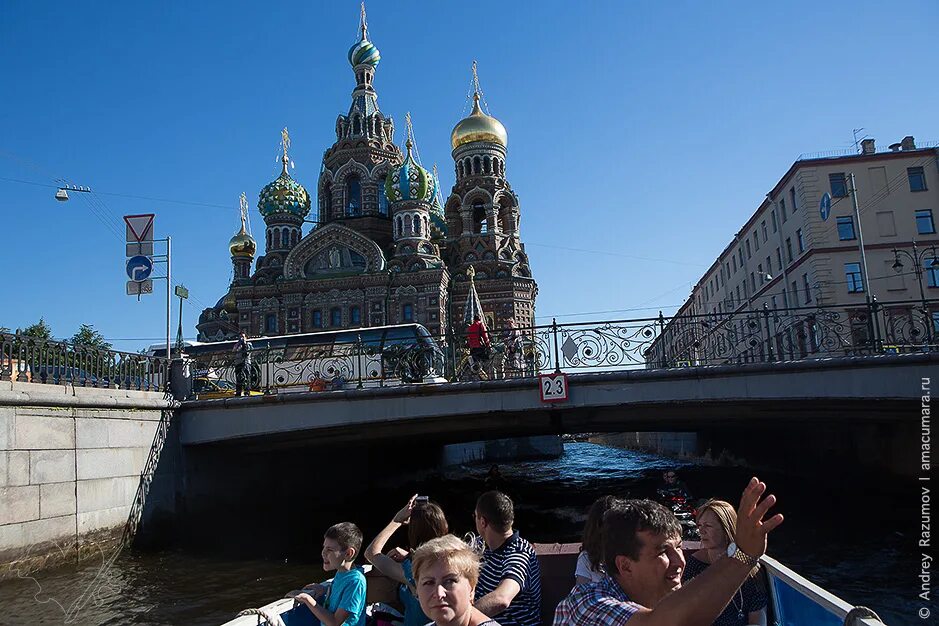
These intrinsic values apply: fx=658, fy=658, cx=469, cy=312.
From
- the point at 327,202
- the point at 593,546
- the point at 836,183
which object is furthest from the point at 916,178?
the point at 327,202

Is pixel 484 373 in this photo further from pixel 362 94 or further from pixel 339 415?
pixel 362 94

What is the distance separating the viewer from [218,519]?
664 inches

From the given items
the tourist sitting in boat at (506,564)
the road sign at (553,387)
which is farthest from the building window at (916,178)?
the tourist sitting in boat at (506,564)

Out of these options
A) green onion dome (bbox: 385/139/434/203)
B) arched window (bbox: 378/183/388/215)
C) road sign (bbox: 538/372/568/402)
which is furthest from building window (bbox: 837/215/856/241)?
arched window (bbox: 378/183/388/215)

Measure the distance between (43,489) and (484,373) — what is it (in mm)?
9303

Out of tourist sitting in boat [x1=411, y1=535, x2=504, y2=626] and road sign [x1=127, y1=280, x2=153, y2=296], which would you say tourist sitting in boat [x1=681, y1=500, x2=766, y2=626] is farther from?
road sign [x1=127, y1=280, x2=153, y2=296]

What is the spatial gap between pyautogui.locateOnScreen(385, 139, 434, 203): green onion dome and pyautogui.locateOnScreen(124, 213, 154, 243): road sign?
1500 inches

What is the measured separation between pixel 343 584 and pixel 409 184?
2029 inches

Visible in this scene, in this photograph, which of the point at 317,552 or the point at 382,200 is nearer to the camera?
the point at 317,552

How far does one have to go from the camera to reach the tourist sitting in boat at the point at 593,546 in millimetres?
3064

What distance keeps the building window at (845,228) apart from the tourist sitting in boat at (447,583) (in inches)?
1525

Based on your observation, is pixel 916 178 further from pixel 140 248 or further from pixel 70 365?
pixel 70 365

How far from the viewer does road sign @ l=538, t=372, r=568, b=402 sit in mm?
14352

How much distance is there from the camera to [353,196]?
61.3m
